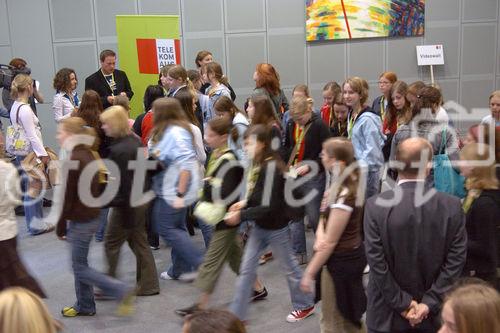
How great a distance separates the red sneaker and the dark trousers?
109cm

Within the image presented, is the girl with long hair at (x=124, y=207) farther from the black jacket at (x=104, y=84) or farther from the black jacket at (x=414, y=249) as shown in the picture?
the black jacket at (x=104, y=84)

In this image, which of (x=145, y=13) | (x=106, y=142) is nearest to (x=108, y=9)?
(x=145, y=13)

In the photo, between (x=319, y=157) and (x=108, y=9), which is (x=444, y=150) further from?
(x=108, y=9)

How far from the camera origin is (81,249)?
3557 mm

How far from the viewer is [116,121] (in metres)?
3.75

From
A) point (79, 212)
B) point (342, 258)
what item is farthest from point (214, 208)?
point (342, 258)

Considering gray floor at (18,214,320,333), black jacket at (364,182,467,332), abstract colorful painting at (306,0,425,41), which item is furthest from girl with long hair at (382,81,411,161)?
abstract colorful painting at (306,0,425,41)

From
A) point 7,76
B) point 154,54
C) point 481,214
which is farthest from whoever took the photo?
point 154,54

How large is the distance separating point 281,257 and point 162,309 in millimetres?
1063

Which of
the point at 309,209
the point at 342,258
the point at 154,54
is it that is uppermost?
the point at 154,54

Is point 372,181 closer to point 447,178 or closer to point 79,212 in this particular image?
point 447,178

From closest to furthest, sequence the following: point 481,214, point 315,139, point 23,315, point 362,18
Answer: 1. point 23,315
2. point 481,214
3. point 315,139
4. point 362,18

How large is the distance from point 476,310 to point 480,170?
1212mm

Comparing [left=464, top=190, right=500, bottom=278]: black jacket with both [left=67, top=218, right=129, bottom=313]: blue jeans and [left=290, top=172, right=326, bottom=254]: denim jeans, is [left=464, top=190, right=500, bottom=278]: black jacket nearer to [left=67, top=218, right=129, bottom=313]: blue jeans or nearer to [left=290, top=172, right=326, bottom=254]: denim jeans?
[left=290, top=172, right=326, bottom=254]: denim jeans
